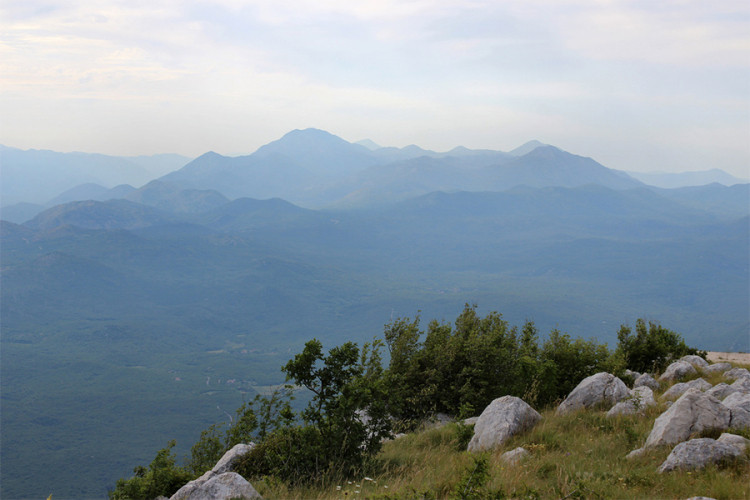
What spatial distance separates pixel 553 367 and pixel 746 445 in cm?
673

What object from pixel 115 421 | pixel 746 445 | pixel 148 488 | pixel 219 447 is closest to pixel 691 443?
pixel 746 445

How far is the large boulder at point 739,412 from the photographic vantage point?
29.5 ft

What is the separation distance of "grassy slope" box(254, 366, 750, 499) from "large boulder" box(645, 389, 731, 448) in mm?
309

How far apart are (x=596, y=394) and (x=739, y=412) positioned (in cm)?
364

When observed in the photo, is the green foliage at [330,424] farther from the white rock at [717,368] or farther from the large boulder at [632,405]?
the white rock at [717,368]

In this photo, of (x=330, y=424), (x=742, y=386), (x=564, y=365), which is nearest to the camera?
(x=330, y=424)

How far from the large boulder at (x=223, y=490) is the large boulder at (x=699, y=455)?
22.7 feet

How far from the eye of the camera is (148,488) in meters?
9.59

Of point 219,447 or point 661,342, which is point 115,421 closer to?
point 219,447

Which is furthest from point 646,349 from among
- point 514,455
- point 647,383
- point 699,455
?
point 514,455

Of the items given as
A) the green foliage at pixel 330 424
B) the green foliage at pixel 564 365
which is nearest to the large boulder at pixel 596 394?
the green foliage at pixel 564 365

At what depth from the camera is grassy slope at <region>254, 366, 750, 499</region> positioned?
7.06 metres

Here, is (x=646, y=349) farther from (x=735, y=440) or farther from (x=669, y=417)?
→ (x=735, y=440)

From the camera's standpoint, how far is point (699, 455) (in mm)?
7809
